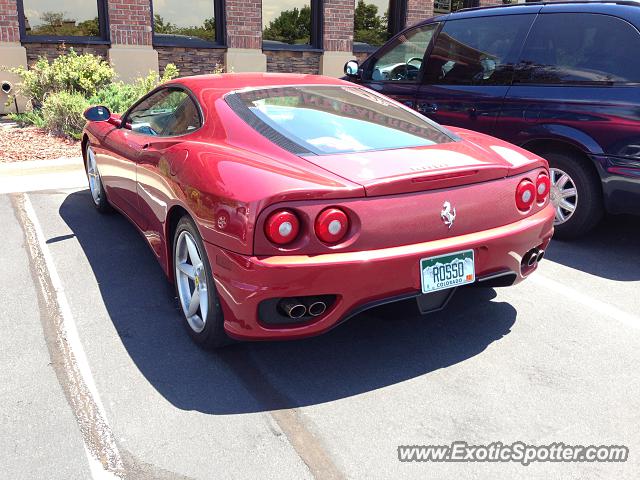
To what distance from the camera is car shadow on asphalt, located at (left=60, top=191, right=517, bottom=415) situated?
3090 millimetres

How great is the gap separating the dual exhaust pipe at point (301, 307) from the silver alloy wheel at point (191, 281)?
1.74 feet

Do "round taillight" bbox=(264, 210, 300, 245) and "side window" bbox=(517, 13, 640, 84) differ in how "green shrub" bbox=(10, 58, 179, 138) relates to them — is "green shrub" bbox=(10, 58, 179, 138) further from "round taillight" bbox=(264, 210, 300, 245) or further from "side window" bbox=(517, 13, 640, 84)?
"round taillight" bbox=(264, 210, 300, 245)

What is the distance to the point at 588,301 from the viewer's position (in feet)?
13.8

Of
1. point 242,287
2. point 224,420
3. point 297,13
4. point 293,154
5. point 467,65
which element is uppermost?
point 297,13

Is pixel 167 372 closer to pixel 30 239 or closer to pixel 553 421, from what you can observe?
pixel 553 421

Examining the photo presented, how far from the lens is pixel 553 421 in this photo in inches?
113

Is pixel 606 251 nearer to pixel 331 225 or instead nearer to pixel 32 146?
pixel 331 225

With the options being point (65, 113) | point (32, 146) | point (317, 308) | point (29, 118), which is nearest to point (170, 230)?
point (317, 308)

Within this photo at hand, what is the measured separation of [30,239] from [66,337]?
2025mm

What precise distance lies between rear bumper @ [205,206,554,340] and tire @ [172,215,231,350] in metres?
0.13

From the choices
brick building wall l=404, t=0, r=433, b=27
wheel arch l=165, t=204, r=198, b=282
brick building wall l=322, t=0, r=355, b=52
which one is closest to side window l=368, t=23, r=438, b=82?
wheel arch l=165, t=204, r=198, b=282

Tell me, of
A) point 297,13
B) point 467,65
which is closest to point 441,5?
point 297,13

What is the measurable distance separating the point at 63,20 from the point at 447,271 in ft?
36.1

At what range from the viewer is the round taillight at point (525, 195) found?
343cm
